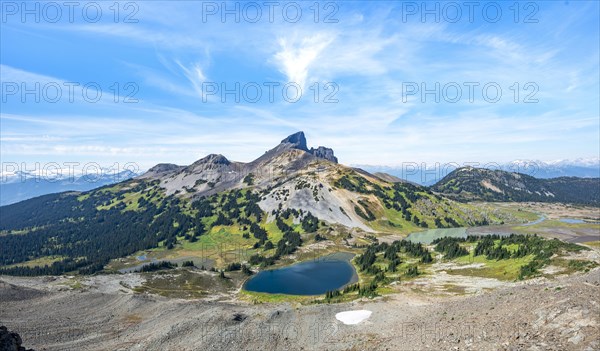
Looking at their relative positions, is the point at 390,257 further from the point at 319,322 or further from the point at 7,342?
the point at 7,342

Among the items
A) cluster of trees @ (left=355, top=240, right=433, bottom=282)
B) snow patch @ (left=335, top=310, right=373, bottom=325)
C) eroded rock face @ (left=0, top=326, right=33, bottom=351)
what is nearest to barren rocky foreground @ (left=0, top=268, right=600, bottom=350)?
snow patch @ (left=335, top=310, right=373, bottom=325)

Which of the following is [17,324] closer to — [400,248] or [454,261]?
[454,261]

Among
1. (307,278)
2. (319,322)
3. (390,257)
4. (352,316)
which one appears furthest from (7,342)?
(390,257)

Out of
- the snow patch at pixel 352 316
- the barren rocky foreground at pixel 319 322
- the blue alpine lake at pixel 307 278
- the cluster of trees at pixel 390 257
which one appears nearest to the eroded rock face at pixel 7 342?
the barren rocky foreground at pixel 319 322

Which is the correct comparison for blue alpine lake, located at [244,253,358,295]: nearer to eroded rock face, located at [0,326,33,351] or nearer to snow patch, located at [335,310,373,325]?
snow patch, located at [335,310,373,325]

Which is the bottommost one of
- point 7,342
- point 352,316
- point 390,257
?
point 390,257

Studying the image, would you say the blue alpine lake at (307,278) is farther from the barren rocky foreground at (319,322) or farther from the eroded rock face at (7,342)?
the eroded rock face at (7,342)
